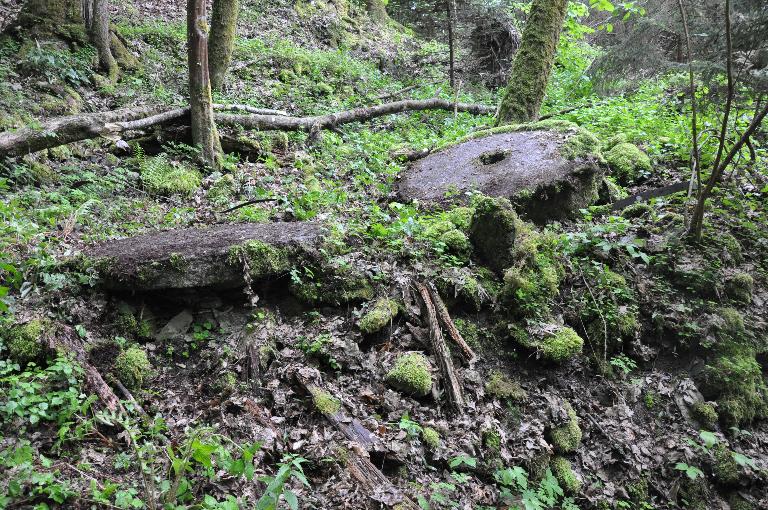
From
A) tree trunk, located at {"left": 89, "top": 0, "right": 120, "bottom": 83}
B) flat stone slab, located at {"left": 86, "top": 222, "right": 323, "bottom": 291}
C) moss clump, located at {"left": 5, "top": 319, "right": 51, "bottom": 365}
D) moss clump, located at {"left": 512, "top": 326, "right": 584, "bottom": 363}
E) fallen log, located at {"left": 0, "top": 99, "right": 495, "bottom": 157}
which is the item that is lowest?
moss clump, located at {"left": 512, "top": 326, "right": 584, "bottom": 363}

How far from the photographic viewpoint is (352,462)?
331 centimetres

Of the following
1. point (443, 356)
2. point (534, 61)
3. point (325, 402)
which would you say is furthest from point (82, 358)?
point (534, 61)

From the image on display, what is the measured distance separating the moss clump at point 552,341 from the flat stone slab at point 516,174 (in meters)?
1.95

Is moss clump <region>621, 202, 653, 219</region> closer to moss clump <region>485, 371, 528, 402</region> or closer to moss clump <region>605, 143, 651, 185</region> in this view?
moss clump <region>605, 143, 651, 185</region>

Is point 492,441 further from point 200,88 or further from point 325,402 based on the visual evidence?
point 200,88

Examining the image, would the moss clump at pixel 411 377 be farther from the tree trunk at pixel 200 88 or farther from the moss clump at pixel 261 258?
the tree trunk at pixel 200 88

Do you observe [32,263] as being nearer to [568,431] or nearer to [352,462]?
[352,462]

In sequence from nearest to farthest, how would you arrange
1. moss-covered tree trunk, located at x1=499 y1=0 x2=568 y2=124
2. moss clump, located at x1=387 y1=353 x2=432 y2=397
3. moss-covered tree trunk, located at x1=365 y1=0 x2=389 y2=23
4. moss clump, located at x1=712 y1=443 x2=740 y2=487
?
moss clump, located at x1=712 y1=443 x2=740 y2=487 < moss clump, located at x1=387 y1=353 x2=432 y2=397 < moss-covered tree trunk, located at x1=499 y1=0 x2=568 y2=124 < moss-covered tree trunk, located at x1=365 y1=0 x2=389 y2=23

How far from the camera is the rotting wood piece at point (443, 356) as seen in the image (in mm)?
4012

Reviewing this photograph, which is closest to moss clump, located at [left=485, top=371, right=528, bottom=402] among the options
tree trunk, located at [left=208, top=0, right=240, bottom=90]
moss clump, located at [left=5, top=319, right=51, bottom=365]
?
moss clump, located at [left=5, top=319, right=51, bottom=365]

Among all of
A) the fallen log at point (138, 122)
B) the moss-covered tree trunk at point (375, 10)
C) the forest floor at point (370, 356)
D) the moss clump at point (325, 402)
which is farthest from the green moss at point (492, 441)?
the moss-covered tree trunk at point (375, 10)

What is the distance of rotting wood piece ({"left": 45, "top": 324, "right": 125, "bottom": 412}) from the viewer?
11.2 feet

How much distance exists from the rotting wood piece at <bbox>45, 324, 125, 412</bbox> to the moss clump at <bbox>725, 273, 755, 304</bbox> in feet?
18.6

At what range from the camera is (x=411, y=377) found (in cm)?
398
